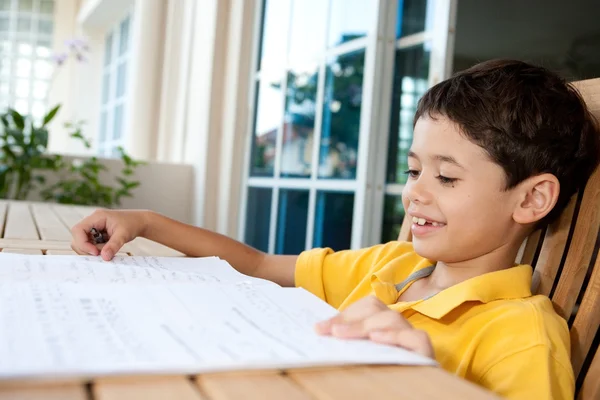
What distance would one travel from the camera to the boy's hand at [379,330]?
54 centimetres

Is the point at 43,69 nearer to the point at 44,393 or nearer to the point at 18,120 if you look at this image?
the point at 18,120

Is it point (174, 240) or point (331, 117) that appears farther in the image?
point (331, 117)

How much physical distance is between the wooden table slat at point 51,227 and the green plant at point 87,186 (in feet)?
5.98

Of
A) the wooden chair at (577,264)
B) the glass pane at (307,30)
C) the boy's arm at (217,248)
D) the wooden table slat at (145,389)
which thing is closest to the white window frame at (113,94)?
the glass pane at (307,30)

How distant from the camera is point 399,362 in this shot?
19.1 inches

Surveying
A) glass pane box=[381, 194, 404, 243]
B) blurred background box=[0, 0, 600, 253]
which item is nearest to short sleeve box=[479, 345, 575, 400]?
blurred background box=[0, 0, 600, 253]

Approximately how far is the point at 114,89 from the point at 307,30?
387 cm

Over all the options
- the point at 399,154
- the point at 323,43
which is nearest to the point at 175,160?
the point at 323,43

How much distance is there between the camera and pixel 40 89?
7844 millimetres

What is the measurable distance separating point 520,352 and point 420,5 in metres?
1.73

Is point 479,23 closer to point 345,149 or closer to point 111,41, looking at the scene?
point 345,149

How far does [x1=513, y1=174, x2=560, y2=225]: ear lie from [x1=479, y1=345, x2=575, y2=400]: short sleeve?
27cm

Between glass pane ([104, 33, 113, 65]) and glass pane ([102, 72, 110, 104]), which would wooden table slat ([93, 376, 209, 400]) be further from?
glass pane ([104, 33, 113, 65])

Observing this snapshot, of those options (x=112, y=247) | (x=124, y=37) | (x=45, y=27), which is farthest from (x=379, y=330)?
(x=45, y=27)
